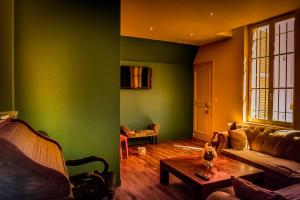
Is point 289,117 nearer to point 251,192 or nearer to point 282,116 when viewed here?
point 282,116

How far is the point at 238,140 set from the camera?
3.95m

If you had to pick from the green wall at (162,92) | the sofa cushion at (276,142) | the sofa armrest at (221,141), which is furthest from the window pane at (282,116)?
the green wall at (162,92)

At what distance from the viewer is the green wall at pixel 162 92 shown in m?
5.64

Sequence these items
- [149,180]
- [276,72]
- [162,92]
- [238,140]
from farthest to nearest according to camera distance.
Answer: [162,92] → [276,72] → [238,140] → [149,180]

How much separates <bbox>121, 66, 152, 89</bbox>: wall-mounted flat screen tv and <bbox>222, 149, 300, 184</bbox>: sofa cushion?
2.78m

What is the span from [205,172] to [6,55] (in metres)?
2.63

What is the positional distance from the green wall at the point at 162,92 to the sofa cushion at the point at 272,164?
101 inches

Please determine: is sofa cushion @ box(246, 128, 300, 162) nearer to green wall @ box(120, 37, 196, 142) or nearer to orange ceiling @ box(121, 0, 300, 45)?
orange ceiling @ box(121, 0, 300, 45)

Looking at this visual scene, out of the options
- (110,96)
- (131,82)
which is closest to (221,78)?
(131,82)

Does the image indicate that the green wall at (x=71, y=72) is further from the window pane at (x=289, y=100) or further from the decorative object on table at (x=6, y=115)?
the window pane at (x=289, y=100)

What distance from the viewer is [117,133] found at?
3.13m

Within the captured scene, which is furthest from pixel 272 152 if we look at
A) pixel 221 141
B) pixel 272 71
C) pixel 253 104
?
pixel 272 71

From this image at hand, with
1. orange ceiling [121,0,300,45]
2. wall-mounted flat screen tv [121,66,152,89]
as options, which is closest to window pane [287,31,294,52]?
orange ceiling [121,0,300,45]

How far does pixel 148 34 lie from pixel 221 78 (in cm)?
218
